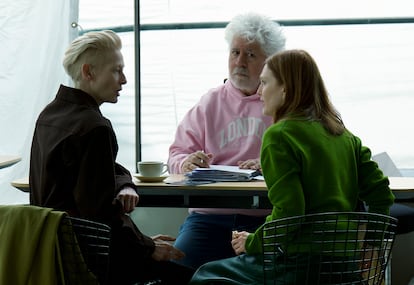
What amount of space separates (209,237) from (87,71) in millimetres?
863

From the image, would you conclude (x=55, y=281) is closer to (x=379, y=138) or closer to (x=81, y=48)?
(x=81, y=48)

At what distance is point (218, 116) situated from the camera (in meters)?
2.83

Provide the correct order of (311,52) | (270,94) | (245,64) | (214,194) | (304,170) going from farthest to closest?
(311,52)
(245,64)
(214,194)
(270,94)
(304,170)

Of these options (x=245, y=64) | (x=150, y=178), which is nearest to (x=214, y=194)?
(x=150, y=178)

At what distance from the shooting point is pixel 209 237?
263 cm

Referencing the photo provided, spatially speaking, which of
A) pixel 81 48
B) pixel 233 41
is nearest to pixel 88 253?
pixel 81 48

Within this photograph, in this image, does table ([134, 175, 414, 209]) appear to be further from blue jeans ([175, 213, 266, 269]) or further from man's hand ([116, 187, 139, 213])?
blue jeans ([175, 213, 266, 269])

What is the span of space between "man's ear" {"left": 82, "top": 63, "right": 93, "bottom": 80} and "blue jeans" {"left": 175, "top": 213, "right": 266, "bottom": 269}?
810mm

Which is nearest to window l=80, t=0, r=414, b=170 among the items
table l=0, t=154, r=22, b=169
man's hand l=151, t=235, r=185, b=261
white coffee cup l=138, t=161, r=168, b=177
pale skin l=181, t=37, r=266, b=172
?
pale skin l=181, t=37, r=266, b=172

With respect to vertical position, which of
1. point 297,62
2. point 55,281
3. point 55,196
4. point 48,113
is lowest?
point 55,281

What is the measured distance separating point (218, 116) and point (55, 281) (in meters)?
1.35

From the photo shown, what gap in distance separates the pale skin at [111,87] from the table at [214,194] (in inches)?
6.0

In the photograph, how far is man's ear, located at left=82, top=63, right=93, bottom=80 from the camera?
2.07 meters

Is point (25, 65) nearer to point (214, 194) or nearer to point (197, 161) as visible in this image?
point (197, 161)
